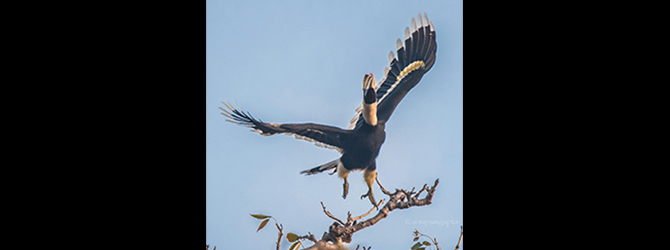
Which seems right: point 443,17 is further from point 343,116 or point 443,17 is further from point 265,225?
point 265,225

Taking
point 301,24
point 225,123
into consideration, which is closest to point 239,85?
point 225,123

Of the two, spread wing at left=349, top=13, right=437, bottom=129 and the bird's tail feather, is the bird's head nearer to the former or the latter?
spread wing at left=349, top=13, right=437, bottom=129

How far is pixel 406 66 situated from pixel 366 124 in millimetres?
272

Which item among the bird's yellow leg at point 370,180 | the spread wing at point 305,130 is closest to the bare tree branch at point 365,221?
the bird's yellow leg at point 370,180

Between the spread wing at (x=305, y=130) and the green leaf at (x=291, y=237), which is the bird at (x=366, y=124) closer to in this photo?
A: the spread wing at (x=305, y=130)

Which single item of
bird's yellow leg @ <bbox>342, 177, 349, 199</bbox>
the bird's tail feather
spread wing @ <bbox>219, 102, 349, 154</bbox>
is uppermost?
spread wing @ <bbox>219, 102, 349, 154</bbox>

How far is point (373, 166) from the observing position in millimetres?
1979

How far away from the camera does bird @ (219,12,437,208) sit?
196cm

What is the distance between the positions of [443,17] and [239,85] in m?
0.81

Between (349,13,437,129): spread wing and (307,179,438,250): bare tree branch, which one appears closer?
(307,179,438,250): bare tree branch

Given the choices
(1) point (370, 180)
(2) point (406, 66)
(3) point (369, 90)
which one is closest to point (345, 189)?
(1) point (370, 180)

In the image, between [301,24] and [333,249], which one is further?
[301,24]

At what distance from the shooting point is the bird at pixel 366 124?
1.96 m

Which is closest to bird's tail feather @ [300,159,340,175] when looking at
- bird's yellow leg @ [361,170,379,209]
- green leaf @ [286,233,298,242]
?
bird's yellow leg @ [361,170,379,209]
